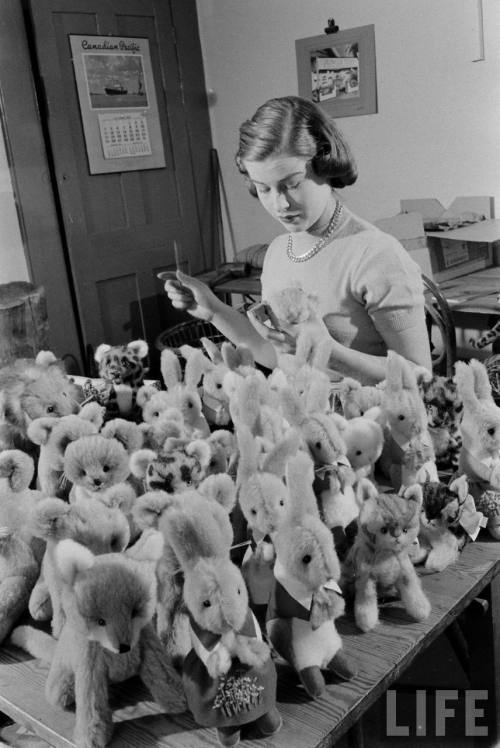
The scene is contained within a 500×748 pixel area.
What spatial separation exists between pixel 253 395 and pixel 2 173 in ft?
7.86

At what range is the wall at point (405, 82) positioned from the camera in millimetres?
2537

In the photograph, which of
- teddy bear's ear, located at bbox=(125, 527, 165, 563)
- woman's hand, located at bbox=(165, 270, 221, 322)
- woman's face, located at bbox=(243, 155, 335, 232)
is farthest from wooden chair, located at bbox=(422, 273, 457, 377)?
teddy bear's ear, located at bbox=(125, 527, 165, 563)

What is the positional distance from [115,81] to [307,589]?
2.88 m

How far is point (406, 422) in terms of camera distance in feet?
3.11

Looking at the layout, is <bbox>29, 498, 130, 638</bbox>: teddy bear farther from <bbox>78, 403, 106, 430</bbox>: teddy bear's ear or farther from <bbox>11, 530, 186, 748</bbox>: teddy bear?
<bbox>78, 403, 106, 430</bbox>: teddy bear's ear

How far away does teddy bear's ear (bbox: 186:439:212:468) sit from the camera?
0.83 m

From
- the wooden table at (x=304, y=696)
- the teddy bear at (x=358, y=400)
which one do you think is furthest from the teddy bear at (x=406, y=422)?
the wooden table at (x=304, y=696)

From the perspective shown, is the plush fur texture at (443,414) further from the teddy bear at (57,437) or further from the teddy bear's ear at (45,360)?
the teddy bear's ear at (45,360)

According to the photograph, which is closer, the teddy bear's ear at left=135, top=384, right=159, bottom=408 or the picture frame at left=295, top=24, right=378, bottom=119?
the teddy bear's ear at left=135, top=384, right=159, bottom=408

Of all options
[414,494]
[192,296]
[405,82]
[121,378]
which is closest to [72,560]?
[414,494]

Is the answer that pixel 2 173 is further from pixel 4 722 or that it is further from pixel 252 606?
pixel 252 606

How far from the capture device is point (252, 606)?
821mm

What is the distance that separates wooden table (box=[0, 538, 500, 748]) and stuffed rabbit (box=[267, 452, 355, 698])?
24 mm

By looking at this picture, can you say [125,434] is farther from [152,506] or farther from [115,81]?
[115,81]
